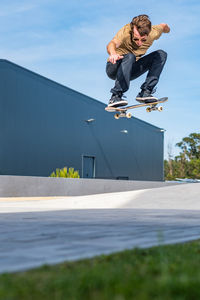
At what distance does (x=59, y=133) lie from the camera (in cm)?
2648

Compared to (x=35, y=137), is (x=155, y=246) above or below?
below

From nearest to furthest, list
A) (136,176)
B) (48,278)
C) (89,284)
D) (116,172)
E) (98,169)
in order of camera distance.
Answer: (89,284) < (48,278) < (98,169) < (116,172) < (136,176)

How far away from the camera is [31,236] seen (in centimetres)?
374

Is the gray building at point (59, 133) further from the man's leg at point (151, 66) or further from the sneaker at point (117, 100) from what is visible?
the man's leg at point (151, 66)

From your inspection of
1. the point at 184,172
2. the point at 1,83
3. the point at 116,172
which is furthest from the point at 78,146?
the point at 184,172

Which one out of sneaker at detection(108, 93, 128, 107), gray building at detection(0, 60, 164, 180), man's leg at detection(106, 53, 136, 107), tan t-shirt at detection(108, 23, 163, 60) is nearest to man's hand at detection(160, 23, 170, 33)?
tan t-shirt at detection(108, 23, 163, 60)

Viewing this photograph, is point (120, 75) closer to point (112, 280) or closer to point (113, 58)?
point (113, 58)

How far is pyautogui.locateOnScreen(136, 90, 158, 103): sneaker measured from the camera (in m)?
9.84

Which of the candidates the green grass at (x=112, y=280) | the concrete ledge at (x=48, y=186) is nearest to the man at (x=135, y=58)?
the green grass at (x=112, y=280)

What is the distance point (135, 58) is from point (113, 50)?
68 cm

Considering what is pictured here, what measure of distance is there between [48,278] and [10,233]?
2.19m

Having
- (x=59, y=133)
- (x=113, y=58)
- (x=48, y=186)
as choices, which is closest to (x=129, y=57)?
(x=113, y=58)

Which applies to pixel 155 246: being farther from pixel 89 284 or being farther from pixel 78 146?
pixel 78 146

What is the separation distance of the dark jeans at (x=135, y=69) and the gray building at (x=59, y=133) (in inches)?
552
